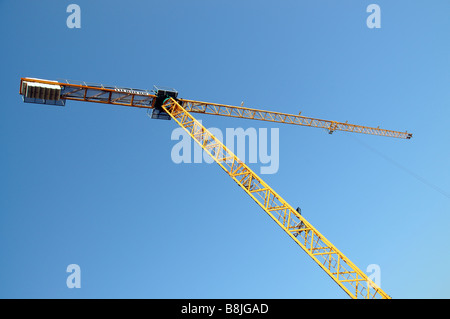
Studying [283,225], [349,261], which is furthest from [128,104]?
[349,261]

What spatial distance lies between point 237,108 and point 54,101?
26849 mm
